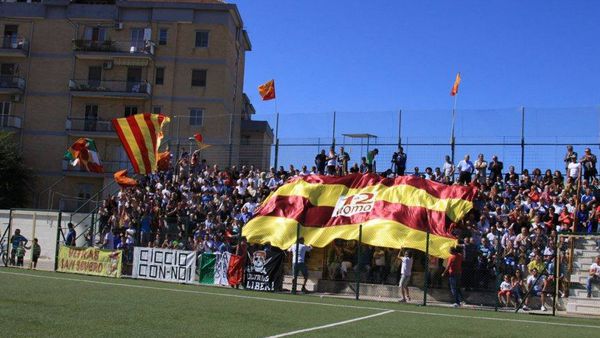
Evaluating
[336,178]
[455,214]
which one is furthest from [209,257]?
[455,214]

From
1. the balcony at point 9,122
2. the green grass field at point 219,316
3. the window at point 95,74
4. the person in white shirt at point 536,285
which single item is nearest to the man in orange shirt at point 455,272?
the green grass field at point 219,316

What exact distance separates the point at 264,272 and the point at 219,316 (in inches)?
348

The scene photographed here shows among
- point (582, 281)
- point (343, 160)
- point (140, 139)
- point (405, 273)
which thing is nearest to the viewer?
point (582, 281)

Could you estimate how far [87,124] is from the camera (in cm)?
5462

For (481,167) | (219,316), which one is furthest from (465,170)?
(219,316)

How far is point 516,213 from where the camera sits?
23.5 meters

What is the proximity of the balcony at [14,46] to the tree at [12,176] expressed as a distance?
6859 mm

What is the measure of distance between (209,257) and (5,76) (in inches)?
1536

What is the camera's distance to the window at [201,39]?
54906mm

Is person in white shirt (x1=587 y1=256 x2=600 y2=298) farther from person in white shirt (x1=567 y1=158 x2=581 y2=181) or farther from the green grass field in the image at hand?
person in white shirt (x1=567 y1=158 x2=581 y2=181)

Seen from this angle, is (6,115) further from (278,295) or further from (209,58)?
(278,295)

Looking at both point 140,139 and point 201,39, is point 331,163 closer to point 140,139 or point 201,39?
point 140,139

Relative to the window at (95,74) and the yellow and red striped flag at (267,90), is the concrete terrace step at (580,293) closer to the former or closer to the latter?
the yellow and red striped flag at (267,90)

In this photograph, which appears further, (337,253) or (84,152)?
(84,152)
